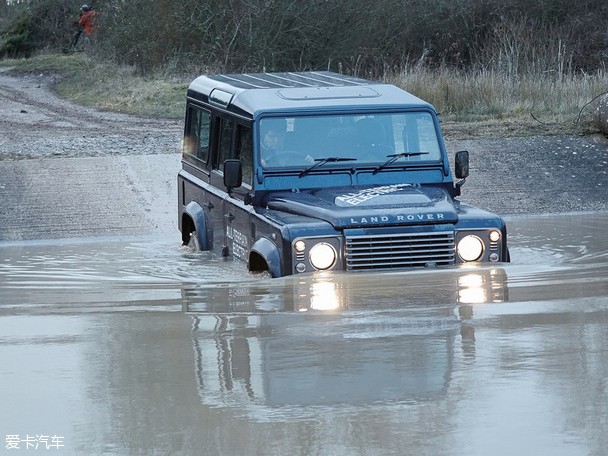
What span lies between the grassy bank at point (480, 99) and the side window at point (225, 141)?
8.14 m

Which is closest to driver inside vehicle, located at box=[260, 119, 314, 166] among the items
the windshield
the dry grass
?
the windshield

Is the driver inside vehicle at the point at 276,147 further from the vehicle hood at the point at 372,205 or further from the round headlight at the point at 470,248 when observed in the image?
the round headlight at the point at 470,248

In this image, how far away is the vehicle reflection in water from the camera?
5.97 meters

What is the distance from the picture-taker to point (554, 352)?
6.68m

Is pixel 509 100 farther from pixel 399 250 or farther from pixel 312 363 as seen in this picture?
pixel 312 363

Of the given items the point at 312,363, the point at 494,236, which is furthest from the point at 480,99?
the point at 312,363

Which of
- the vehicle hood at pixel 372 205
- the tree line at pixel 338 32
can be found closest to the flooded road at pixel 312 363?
the vehicle hood at pixel 372 205

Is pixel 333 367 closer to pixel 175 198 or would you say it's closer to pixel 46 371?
pixel 46 371

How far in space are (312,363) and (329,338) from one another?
60cm

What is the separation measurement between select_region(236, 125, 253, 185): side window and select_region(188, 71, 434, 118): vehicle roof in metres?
0.14

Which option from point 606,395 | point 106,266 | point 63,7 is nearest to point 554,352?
point 606,395

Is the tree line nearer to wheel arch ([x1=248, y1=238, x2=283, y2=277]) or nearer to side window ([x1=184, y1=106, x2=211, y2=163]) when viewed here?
side window ([x1=184, y1=106, x2=211, y2=163])

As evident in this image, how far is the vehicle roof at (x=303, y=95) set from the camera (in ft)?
32.7

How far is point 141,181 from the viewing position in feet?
51.8
